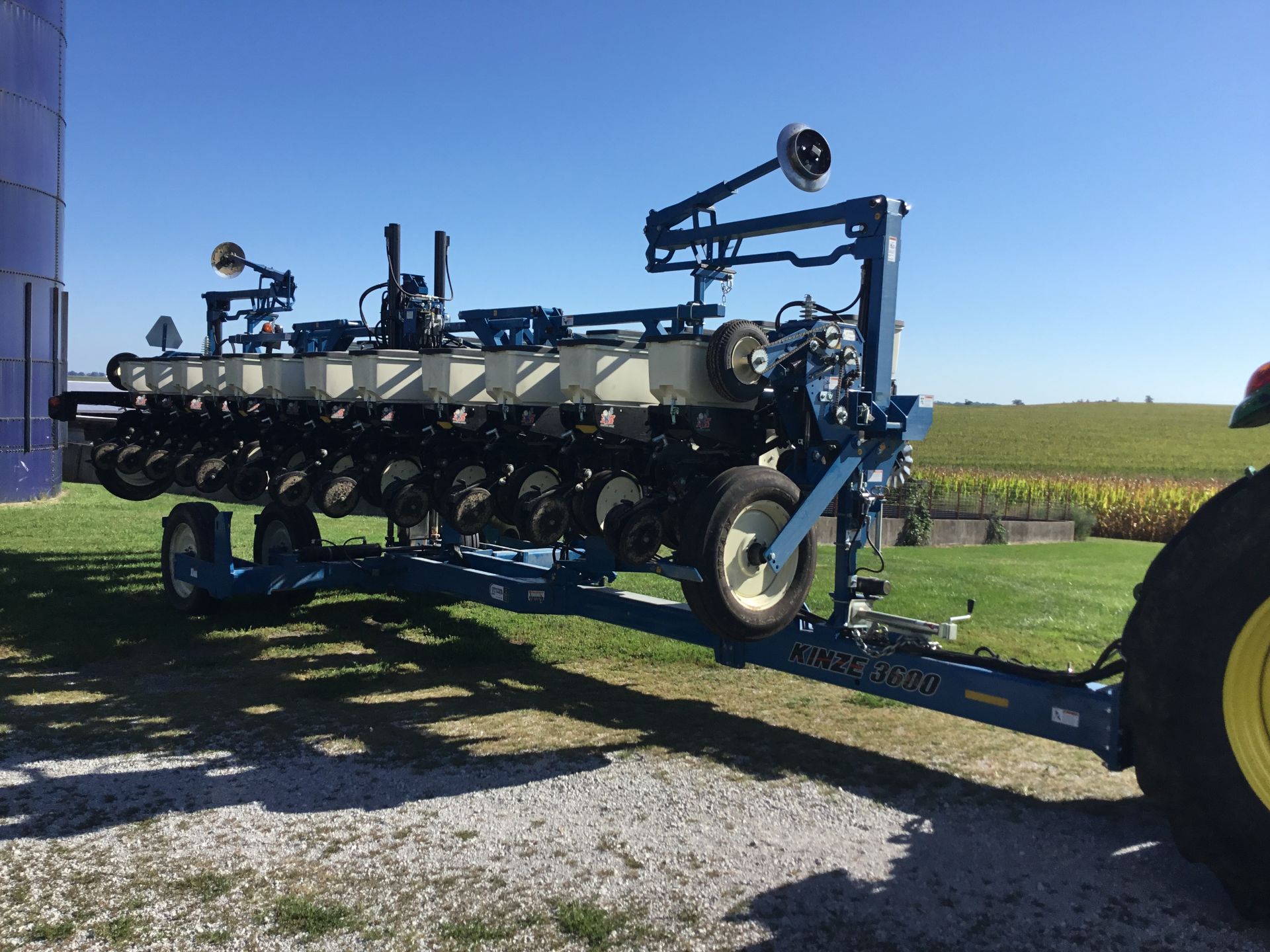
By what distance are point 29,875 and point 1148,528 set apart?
91.9ft

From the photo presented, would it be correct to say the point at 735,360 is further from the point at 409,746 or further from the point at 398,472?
the point at 398,472

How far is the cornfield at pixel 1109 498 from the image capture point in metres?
27.0

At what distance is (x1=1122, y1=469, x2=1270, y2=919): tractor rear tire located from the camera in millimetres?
3484

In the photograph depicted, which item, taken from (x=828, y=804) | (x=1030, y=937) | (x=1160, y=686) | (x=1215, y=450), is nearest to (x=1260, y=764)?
(x=1160, y=686)

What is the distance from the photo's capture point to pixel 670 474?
6.19 m

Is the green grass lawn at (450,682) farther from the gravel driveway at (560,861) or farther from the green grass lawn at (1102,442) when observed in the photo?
the green grass lawn at (1102,442)

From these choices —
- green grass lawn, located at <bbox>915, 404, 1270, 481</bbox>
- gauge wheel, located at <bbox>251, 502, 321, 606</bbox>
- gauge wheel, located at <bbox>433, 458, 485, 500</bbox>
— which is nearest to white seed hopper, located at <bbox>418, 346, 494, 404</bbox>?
gauge wheel, located at <bbox>433, 458, 485, 500</bbox>

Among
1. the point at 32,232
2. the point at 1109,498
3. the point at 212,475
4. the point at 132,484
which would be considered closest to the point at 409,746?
the point at 212,475

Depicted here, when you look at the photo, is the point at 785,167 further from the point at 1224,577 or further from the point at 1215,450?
the point at 1215,450

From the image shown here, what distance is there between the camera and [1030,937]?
390cm

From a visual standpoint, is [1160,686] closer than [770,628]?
Yes

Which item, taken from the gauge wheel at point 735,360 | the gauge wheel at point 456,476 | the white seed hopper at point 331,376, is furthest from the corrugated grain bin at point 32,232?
the gauge wheel at point 735,360

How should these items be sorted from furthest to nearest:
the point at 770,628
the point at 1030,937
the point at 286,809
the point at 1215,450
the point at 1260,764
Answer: the point at 1215,450 → the point at 770,628 → the point at 286,809 → the point at 1030,937 → the point at 1260,764

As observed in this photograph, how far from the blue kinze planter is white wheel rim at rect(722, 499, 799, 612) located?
0.04 ft
